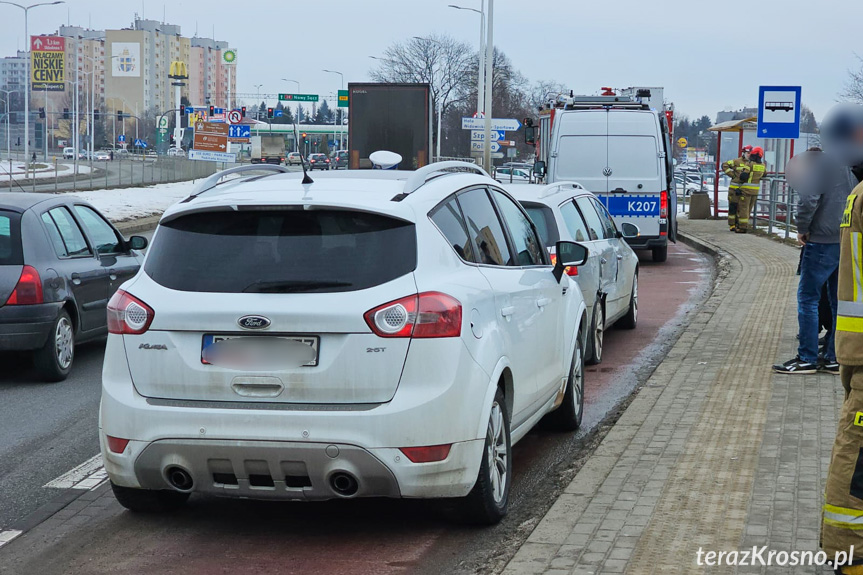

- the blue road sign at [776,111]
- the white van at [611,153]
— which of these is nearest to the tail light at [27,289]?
the white van at [611,153]

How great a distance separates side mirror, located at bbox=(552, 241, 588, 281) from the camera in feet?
23.6

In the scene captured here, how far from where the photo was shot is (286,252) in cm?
519

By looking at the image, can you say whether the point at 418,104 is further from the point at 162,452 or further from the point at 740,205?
the point at 162,452

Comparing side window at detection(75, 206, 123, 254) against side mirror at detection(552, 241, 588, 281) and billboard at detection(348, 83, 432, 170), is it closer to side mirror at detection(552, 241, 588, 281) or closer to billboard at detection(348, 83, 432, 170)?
side mirror at detection(552, 241, 588, 281)

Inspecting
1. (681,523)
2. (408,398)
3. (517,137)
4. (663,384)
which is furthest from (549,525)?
(517,137)

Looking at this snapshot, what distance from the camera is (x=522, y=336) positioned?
608 centimetres

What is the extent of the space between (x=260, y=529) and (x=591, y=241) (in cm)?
600

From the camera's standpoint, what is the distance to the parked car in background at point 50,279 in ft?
30.6

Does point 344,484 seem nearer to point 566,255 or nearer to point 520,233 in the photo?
point 520,233

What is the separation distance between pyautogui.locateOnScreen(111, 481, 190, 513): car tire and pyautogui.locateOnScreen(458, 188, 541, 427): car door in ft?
5.73

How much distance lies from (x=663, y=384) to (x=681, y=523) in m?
3.93

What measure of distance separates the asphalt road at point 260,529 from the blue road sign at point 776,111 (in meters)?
16.5

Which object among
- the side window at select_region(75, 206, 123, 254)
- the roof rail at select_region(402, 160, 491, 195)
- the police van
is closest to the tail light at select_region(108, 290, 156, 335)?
the roof rail at select_region(402, 160, 491, 195)

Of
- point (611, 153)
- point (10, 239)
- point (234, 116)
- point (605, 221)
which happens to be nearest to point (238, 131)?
point (234, 116)
